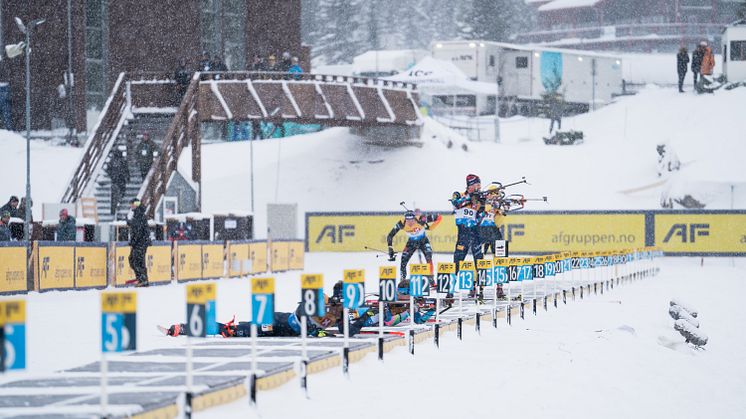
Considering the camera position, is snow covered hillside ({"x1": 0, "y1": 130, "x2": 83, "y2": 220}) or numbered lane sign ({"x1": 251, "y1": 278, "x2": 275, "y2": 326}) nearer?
numbered lane sign ({"x1": 251, "y1": 278, "x2": 275, "y2": 326})

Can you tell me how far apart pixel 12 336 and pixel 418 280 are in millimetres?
9578

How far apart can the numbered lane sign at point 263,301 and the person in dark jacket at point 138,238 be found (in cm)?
1788

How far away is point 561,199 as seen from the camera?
55.8 metres

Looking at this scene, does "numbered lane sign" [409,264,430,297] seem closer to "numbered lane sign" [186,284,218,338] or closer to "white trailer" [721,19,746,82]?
"numbered lane sign" [186,284,218,338]

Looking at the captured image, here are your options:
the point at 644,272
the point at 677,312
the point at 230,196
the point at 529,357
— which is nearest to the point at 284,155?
the point at 230,196

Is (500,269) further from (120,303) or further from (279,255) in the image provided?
(279,255)

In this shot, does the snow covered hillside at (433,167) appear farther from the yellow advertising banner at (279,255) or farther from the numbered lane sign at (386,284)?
the numbered lane sign at (386,284)

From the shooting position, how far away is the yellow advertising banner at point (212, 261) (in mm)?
35781

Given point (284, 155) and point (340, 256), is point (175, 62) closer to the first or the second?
point (284, 155)

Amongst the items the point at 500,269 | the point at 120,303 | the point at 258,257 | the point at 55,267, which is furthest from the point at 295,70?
the point at 120,303

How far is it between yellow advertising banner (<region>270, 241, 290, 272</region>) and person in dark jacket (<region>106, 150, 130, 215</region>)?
6000 mm

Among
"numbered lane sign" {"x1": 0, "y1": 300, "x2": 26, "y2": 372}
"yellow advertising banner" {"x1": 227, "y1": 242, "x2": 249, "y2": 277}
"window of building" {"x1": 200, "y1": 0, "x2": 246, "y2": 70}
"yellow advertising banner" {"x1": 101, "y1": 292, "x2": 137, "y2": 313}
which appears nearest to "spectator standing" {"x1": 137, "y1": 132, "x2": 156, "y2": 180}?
"yellow advertising banner" {"x1": 227, "y1": 242, "x2": 249, "y2": 277}

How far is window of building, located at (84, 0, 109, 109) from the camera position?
6109 centimetres

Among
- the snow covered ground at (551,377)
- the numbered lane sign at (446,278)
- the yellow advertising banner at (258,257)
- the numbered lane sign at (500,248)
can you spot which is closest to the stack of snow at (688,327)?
the snow covered ground at (551,377)
